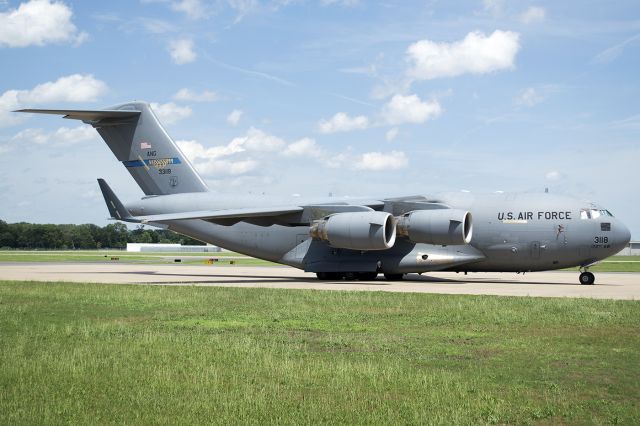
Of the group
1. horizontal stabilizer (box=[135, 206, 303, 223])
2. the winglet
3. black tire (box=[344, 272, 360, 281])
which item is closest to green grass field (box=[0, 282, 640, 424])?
horizontal stabilizer (box=[135, 206, 303, 223])

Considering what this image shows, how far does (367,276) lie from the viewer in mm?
29047

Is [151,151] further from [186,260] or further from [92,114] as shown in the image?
[186,260]

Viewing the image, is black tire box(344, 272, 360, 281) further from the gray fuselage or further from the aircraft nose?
the aircraft nose

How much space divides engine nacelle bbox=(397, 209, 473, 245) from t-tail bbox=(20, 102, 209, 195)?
9.81 m

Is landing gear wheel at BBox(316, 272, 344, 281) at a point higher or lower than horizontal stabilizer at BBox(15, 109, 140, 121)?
lower

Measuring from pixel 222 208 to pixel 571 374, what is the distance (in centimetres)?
2290

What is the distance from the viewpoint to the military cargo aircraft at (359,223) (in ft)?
84.3

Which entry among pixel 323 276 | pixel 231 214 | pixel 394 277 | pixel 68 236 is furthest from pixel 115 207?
pixel 68 236

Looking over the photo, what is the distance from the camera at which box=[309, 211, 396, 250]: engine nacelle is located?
85.0 ft

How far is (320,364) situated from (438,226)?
677 inches

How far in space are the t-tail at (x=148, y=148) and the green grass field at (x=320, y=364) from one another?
16076 millimetres

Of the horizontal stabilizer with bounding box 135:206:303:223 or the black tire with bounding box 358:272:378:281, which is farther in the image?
the black tire with bounding box 358:272:378:281

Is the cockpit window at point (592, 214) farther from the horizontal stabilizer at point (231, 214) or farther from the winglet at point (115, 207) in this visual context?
the winglet at point (115, 207)

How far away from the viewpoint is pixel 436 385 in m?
7.82
